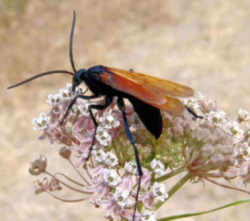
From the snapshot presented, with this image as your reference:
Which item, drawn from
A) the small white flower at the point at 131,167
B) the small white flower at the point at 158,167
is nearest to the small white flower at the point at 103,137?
the small white flower at the point at 131,167

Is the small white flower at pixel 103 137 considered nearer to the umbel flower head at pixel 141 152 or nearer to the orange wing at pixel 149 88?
the umbel flower head at pixel 141 152

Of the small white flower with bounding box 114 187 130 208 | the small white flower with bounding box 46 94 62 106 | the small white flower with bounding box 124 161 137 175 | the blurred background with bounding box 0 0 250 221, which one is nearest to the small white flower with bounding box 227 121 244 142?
the small white flower with bounding box 124 161 137 175

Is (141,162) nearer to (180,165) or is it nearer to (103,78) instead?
(180,165)

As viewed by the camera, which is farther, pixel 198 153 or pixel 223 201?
pixel 223 201

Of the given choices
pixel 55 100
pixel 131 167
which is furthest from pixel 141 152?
pixel 55 100

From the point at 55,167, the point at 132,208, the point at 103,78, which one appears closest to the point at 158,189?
the point at 132,208

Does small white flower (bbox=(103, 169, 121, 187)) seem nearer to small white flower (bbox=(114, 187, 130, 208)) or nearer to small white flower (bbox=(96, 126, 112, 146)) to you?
small white flower (bbox=(114, 187, 130, 208))
